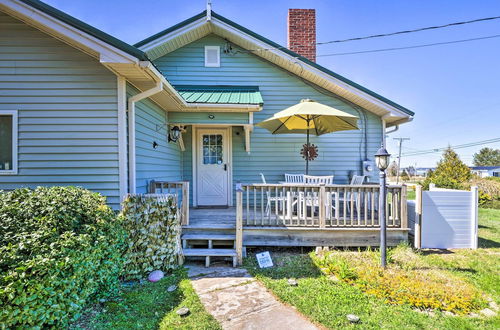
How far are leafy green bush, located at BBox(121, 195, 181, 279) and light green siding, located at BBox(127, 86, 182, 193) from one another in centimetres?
70

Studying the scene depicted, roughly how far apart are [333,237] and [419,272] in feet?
4.34

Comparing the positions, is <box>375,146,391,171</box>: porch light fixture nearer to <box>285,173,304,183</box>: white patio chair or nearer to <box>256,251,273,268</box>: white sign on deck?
<box>256,251,273,268</box>: white sign on deck

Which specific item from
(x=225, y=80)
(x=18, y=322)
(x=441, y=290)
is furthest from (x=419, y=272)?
(x=225, y=80)

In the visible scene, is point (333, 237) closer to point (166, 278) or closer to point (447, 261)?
point (447, 261)

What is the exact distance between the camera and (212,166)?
6820 millimetres

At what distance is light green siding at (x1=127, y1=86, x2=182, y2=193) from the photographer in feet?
14.7

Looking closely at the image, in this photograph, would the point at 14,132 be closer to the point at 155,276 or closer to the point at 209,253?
the point at 155,276

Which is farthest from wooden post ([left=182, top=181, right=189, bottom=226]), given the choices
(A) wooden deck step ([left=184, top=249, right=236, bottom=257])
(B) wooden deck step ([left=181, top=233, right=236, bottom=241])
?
(A) wooden deck step ([left=184, top=249, right=236, bottom=257])

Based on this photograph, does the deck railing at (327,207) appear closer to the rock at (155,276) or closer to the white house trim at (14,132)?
the rock at (155,276)

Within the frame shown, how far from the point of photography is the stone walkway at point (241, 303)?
8.47ft

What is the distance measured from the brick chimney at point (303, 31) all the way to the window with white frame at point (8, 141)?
6.61 metres

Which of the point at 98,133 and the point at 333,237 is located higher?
the point at 98,133

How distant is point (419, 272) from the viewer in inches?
146

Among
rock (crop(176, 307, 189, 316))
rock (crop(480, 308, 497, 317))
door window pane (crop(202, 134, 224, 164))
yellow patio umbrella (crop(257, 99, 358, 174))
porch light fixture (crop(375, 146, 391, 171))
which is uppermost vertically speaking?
yellow patio umbrella (crop(257, 99, 358, 174))
